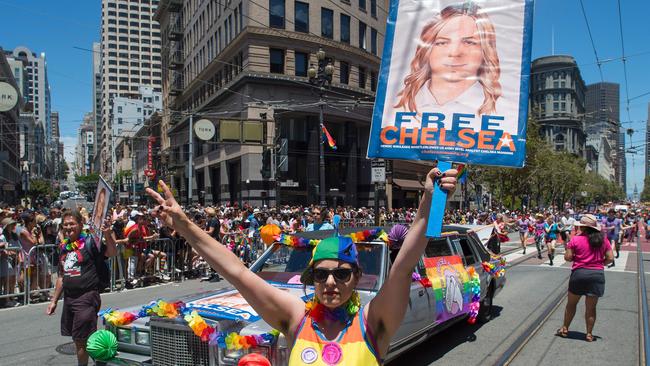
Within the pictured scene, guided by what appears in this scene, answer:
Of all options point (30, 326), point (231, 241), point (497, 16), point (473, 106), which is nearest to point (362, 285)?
point (473, 106)

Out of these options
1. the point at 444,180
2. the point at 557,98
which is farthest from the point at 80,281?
the point at 557,98

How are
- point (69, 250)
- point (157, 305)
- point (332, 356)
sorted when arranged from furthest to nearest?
point (69, 250)
point (157, 305)
point (332, 356)

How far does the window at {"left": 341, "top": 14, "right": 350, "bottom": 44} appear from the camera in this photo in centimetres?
3781

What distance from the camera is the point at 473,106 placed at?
3018mm

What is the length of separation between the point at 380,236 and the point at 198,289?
743 cm

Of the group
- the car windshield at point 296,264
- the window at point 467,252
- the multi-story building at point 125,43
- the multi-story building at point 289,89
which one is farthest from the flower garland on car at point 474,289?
the multi-story building at point 125,43

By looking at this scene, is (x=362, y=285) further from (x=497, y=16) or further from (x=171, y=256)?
(x=171, y=256)

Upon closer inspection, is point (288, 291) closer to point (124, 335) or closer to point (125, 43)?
point (124, 335)

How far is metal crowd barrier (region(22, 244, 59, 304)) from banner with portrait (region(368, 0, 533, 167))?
9.73m

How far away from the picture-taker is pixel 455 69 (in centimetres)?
308

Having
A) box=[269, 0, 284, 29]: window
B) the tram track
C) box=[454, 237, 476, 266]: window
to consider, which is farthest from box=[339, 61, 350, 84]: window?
box=[454, 237, 476, 266]: window

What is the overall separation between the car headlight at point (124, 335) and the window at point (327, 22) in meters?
34.1

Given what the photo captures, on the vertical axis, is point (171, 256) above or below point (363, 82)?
below

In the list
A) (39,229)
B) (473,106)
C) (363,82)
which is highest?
(363,82)
